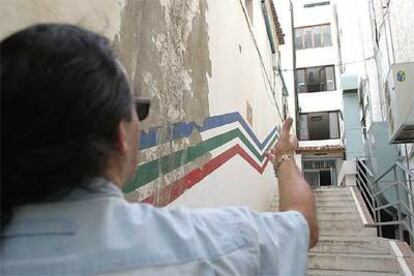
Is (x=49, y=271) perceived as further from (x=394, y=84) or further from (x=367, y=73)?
(x=367, y=73)

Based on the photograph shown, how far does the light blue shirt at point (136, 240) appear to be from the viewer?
540mm

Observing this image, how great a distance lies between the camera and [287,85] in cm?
1291

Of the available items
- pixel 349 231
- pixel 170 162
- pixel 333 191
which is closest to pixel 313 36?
pixel 333 191

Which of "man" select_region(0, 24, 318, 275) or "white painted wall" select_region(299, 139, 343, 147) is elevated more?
"white painted wall" select_region(299, 139, 343, 147)

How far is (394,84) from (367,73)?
18.4ft

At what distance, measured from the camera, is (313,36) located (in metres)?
16.9

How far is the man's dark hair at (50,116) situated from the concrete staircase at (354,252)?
11.3ft

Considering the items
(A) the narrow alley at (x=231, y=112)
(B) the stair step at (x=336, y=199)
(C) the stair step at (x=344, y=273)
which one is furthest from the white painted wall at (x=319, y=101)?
(C) the stair step at (x=344, y=273)

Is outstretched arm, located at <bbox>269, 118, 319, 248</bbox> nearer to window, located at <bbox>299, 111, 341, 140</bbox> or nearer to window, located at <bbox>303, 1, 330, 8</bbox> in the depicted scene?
window, located at <bbox>299, 111, 341, 140</bbox>

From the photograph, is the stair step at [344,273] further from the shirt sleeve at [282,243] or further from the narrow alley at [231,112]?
the shirt sleeve at [282,243]

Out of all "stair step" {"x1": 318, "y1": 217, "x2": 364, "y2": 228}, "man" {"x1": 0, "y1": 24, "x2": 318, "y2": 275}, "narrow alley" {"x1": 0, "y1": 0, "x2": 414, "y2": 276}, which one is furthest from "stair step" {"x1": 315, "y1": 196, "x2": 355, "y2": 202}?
"man" {"x1": 0, "y1": 24, "x2": 318, "y2": 275}

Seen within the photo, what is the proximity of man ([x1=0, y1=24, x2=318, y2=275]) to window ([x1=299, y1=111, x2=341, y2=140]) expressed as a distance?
15.6 m

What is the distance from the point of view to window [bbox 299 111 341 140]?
1568cm

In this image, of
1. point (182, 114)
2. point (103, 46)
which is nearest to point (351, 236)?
point (182, 114)
